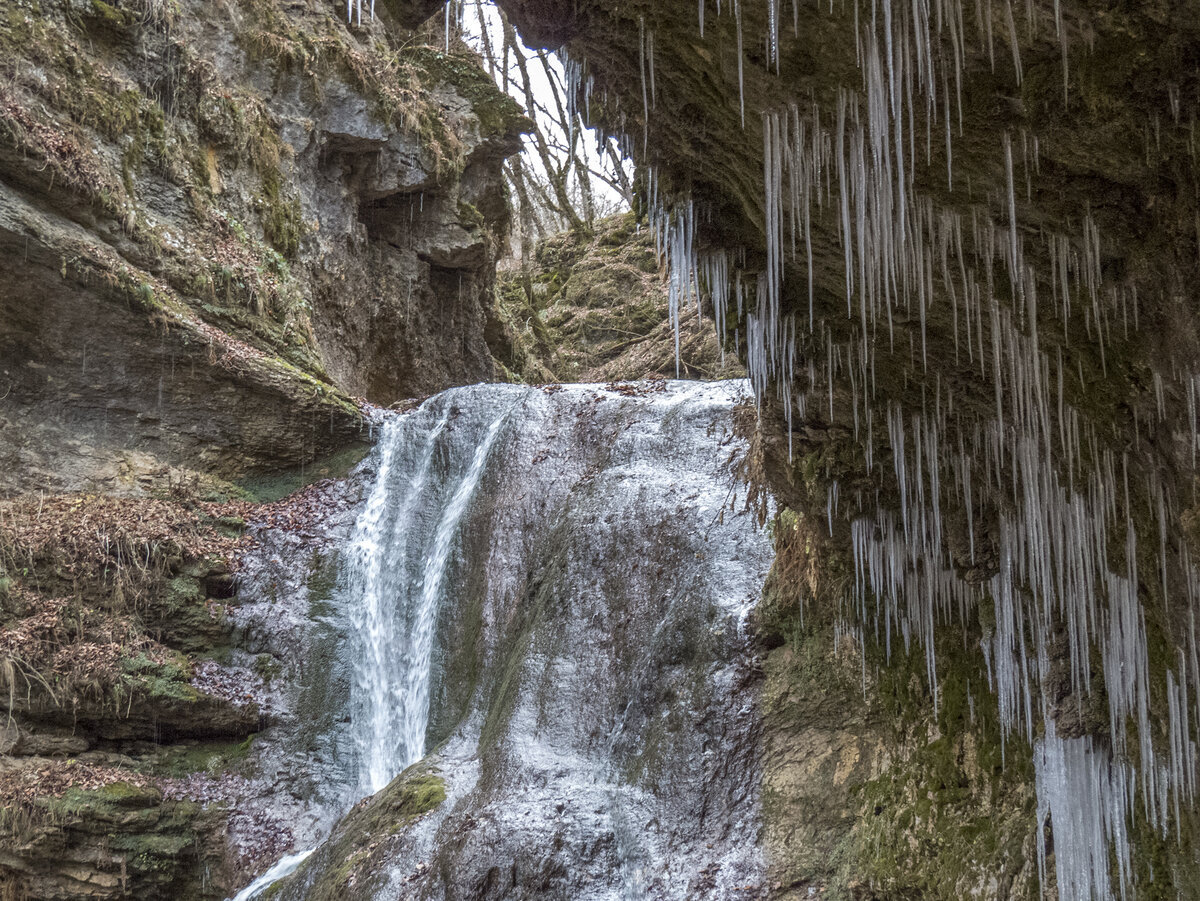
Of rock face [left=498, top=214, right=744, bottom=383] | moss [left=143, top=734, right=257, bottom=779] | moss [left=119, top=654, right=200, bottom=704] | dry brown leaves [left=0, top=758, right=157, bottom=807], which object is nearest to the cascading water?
moss [left=143, top=734, right=257, bottom=779]

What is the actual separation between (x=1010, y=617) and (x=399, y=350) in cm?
1217

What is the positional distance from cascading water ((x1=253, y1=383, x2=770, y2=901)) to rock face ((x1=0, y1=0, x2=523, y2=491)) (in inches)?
84.9

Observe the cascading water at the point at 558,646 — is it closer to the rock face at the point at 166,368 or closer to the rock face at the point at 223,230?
the rock face at the point at 166,368

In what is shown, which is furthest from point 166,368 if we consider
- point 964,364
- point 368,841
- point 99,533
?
point 964,364

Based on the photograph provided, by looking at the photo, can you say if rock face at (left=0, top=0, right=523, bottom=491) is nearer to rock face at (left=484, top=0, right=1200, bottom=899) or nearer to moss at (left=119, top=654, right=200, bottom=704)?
moss at (left=119, top=654, right=200, bottom=704)

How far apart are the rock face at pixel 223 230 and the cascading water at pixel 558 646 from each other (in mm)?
2156

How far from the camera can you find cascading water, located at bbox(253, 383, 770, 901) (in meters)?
5.94

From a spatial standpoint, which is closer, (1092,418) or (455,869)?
(1092,418)

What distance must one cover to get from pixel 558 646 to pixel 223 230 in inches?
293

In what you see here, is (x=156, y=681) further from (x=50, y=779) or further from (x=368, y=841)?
(x=368, y=841)

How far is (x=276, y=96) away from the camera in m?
13.4

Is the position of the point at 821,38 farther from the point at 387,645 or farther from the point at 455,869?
the point at 387,645

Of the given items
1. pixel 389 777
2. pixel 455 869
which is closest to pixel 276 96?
pixel 389 777

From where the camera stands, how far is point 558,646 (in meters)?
7.62
